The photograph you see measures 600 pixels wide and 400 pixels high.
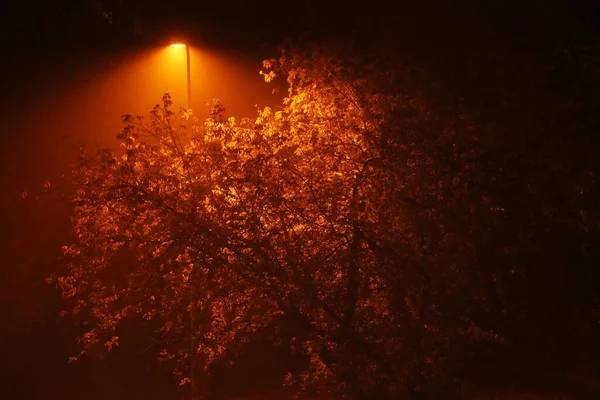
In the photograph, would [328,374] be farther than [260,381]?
No

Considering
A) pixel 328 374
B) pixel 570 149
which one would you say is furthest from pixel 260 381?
pixel 570 149

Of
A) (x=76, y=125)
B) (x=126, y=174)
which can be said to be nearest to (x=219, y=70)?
(x=76, y=125)

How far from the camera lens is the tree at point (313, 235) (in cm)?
761

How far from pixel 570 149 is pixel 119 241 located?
4981 mm

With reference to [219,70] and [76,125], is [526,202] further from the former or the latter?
[76,125]

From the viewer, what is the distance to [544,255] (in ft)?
25.9

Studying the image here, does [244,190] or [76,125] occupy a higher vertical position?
[76,125]

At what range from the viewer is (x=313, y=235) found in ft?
26.8

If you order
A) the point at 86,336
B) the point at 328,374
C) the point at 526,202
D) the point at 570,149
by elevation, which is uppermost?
Result: the point at 570,149

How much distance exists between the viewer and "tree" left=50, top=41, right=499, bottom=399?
7609 millimetres

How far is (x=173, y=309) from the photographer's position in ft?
26.9

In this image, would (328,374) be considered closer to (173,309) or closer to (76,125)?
(173,309)

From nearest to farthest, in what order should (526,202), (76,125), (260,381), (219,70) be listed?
(526,202), (219,70), (260,381), (76,125)

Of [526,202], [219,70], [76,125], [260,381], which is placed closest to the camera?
[526,202]
